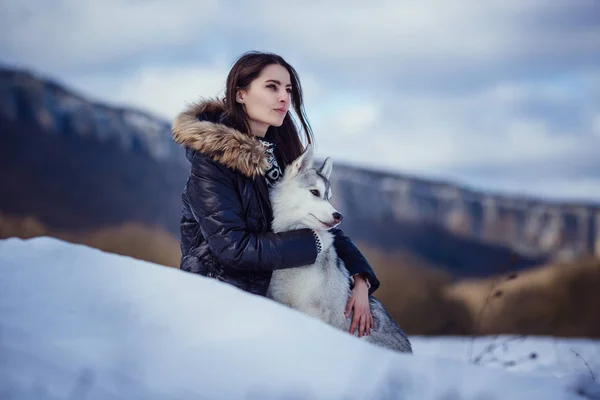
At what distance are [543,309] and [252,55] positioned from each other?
11.4m

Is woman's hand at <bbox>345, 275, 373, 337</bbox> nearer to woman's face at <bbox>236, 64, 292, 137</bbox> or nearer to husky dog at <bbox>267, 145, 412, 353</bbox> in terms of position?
husky dog at <bbox>267, 145, 412, 353</bbox>

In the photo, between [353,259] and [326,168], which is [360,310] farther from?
[326,168]

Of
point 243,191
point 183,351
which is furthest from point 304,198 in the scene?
point 183,351

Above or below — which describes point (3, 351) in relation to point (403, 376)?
below

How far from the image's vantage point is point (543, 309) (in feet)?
40.9

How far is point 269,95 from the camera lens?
11.9ft

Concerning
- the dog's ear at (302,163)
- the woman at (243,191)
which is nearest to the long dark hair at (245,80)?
the woman at (243,191)

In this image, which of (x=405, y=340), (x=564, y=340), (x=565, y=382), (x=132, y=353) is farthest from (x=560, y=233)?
(x=132, y=353)

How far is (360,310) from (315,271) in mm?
411

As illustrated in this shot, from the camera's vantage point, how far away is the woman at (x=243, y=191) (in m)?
3.22

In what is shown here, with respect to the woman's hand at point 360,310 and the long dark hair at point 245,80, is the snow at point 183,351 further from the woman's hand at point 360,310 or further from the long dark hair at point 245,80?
the long dark hair at point 245,80

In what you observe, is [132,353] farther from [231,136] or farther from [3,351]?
[231,136]

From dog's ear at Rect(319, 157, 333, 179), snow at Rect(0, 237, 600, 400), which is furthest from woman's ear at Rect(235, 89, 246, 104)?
snow at Rect(0, 237, 600, 400)

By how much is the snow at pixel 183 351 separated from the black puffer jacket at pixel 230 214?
0.88m
